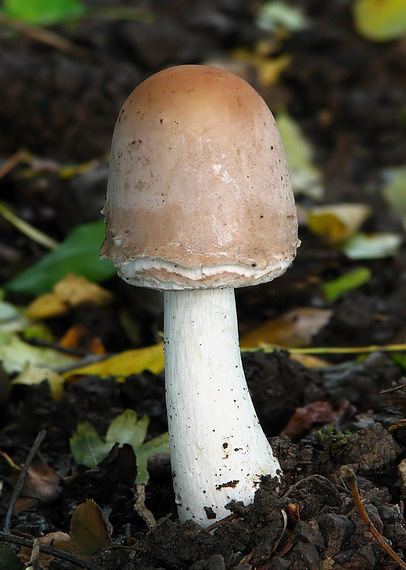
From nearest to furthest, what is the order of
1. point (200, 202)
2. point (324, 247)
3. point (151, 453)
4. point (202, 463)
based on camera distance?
1. point (200, 202)
2. point (202, 463)
3. point (151, 453)
4. point (324, 247)

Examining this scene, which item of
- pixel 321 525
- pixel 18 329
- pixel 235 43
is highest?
pixel 235 43

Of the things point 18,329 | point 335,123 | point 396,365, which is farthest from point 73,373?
point 335,123

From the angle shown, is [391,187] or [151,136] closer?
[151,136]

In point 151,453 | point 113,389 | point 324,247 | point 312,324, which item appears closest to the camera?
point 151,453

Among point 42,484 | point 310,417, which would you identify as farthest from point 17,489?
point 310,417

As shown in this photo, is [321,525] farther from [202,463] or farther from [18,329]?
[18,329]

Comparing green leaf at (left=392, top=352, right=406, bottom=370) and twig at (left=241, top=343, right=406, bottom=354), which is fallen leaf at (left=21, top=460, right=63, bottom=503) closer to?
twig at (left=241, top=343, right=406, bottom=354)
